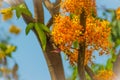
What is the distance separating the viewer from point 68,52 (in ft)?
3.94

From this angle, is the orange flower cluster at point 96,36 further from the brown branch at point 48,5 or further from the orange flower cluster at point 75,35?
the brown branch at point 48,5

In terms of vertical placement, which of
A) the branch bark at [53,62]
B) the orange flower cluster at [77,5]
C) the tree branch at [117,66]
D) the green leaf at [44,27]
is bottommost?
the tree branch at [117,66]

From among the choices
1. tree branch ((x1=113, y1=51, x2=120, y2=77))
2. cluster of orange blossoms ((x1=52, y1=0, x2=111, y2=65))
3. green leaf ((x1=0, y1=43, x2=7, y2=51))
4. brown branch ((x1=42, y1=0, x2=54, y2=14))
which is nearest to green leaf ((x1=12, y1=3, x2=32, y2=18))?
brown branch ((x1=42, y1=0, x2=54, y2=14))

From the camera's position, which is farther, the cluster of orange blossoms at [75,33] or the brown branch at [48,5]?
the brown branch at [48,5]

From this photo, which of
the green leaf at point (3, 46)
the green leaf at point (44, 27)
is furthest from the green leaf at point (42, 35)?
the green leaf at point (3, 46)

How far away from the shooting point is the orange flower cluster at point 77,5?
1144 millimetres

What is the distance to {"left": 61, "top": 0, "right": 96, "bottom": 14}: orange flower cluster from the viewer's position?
114cm

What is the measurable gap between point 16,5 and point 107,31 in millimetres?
626

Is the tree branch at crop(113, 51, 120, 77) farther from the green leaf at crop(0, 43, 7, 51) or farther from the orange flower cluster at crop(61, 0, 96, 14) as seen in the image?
the green leaf at crop(0, 43, 7, 51)

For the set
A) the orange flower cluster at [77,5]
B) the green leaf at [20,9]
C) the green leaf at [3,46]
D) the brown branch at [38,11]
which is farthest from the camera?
the brown branch at [38,11]

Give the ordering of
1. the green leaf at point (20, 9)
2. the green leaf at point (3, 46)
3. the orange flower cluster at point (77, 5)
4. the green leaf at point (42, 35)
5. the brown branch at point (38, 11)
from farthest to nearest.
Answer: the brown branch at point (38, 11)
the green leaf at point (42, 35)
the green leaf at point (20, 9)
the orange flower cluster at point (77, 5)
the green leaf at point (3, 46)

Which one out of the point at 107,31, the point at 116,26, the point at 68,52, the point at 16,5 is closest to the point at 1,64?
the point at 68,52

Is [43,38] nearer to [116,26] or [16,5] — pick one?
Result: [16,5]

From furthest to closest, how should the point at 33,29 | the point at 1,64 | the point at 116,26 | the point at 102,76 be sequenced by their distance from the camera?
the point at 116,26 < the point at 33,29 < the point at 102,76 < the point at 1,64
